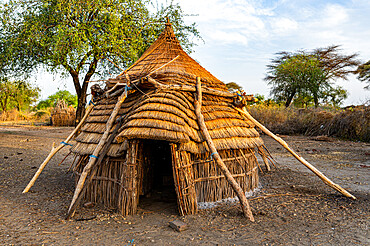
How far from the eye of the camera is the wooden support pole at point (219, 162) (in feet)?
14.3

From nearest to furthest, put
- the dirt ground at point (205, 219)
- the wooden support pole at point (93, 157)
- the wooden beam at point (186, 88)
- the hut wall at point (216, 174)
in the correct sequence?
the dirt ground at point (205, 219), the wooden support pole at point (93, 157), the hut wall at point (216, 174), the wooden beam at point (186, 88)

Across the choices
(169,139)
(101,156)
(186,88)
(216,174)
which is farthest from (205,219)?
(186,88)

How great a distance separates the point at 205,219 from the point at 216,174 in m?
0.92

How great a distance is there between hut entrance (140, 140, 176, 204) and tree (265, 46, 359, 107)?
20.3 metres

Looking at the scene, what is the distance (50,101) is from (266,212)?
156 feet

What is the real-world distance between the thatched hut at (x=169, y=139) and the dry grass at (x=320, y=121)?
10526 mm

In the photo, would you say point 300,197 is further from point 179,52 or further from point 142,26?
point 142,26

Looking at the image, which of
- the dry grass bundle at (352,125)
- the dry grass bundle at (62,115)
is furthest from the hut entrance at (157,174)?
the dry grass bundle at (62,115)

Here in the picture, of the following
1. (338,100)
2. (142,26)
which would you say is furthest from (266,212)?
(338,100)

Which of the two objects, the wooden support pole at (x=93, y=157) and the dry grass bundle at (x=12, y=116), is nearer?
the wooden support pole at (x=93, y=157)

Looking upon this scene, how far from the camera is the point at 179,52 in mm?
6617

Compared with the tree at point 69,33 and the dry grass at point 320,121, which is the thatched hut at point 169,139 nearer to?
the tree at point 69,33

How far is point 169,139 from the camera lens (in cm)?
424

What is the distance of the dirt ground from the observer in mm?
3641
